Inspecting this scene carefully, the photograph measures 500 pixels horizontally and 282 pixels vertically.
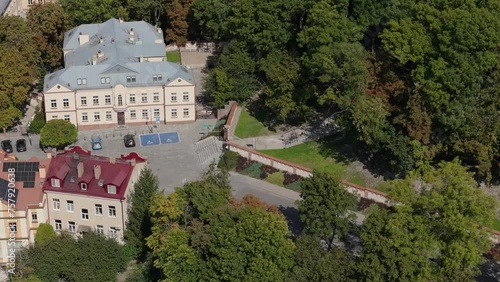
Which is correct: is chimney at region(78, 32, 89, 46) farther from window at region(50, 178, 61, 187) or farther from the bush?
window at region(50, 178, 61, 187)

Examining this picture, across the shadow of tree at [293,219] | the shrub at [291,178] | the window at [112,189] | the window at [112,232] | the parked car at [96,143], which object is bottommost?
the window at [112,232]

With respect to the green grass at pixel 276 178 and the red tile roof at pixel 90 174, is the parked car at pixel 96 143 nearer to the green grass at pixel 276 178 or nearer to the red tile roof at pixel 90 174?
the red tile roof at pixel 90 174

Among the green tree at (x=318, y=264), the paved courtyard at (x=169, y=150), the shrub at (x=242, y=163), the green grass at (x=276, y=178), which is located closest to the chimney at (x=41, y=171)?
the paved courtyard at (x=169, y=150)

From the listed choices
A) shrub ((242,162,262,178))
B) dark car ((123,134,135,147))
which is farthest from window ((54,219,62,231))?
shrub ((242,162,262,178))

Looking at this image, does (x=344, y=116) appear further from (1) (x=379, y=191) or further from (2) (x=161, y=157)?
(2) (x=161, y=157)

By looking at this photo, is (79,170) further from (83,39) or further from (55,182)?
(83,39)

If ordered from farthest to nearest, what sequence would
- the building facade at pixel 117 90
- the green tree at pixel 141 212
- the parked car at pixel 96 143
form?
the building facade at pixel 117 90 → the parked car at pixel 96 143 → the green tree at pixel 141 212

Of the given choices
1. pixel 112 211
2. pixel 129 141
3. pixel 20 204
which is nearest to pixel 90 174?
pixel 112 211
